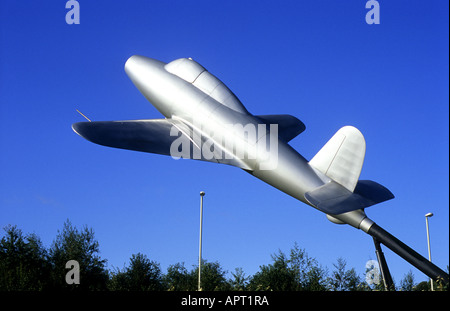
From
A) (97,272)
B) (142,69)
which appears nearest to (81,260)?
(97,272)

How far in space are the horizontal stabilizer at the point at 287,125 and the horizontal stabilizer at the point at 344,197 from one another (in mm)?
5051

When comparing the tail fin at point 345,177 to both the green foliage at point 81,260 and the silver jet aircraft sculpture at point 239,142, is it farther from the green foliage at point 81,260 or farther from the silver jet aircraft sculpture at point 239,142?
the green foliage at point 81,260

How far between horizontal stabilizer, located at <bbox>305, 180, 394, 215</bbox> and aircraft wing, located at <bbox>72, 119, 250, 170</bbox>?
291 cm

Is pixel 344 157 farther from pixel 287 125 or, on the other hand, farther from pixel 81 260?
pixel 81 260

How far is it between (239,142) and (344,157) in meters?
3.72

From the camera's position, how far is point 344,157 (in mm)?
15328

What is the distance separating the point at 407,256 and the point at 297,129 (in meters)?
8.28

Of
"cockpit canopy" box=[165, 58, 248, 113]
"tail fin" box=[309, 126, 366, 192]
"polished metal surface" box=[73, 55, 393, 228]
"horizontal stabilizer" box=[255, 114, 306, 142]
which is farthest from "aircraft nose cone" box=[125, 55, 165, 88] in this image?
"tail fin" box=[309, 126, 366, 192]

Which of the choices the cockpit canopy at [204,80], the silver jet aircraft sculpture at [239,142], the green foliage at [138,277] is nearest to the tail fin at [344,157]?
the silver jet aircraft sculpture at [239,142]

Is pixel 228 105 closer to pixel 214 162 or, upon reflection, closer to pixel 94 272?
pixel 214 162

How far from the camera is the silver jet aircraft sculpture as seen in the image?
48.6 ft

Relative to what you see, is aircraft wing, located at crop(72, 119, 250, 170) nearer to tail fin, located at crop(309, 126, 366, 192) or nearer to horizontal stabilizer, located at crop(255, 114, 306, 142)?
tail fin, located at crop(309, 126, 366, 192)
